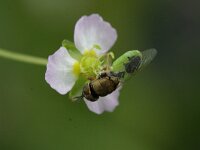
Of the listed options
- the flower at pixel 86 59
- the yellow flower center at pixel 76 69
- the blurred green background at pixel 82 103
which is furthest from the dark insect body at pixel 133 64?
the blurred green background at pixel 82 103

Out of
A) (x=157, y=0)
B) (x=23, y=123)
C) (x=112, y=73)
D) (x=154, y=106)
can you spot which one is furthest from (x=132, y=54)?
(x=157, y=0)

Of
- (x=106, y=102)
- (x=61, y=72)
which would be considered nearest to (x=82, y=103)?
(x=106, y=102)

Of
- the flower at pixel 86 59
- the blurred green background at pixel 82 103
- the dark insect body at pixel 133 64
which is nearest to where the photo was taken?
the dark insect body at pixel 133 64

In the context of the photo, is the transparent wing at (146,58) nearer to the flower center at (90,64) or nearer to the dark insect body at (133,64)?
the dark insect body at (133,64)

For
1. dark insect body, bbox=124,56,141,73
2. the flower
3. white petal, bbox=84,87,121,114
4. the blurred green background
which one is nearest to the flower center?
the flower

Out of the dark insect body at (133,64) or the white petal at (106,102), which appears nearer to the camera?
the dark insect body at (133,64)

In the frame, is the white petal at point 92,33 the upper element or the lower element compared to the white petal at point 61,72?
upper

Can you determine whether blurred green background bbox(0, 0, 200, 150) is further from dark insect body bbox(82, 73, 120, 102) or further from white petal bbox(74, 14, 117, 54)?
dark insect body bbox(82, 73, 120, 102)
